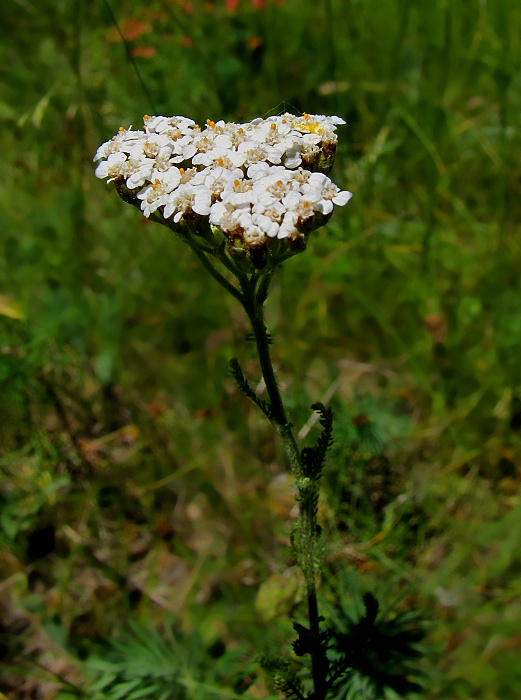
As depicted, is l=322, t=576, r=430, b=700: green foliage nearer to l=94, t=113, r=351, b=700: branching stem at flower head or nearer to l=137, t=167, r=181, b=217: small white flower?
l=94, t=113, r=351, b=700: branching stem at flower head

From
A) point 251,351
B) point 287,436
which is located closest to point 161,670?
point 287,436

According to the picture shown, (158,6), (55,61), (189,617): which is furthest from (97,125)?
(189,617)

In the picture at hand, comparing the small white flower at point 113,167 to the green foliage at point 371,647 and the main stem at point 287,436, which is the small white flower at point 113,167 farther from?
the green foliage at point 371,647

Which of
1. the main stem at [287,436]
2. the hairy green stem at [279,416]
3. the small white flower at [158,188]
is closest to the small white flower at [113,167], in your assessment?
the small white flower at [158,188]

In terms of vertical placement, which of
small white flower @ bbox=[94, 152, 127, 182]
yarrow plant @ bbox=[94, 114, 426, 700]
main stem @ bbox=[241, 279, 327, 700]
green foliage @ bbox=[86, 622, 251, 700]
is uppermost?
small white flower @ bbox=[94, 152, 127, 182]

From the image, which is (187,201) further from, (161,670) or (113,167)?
(161,670)

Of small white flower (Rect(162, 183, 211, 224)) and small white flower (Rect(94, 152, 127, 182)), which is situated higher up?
small white flower (Rect(94, 152, 127, 182))

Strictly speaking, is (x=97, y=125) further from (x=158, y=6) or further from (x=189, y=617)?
(x=189, y=617)

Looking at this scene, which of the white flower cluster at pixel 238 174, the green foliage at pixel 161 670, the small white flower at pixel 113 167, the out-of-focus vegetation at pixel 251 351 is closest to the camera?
the white flower cluster at pixel 238 174

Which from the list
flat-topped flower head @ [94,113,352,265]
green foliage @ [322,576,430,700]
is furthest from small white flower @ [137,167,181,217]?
green foliage @ [322,576,430,700]
